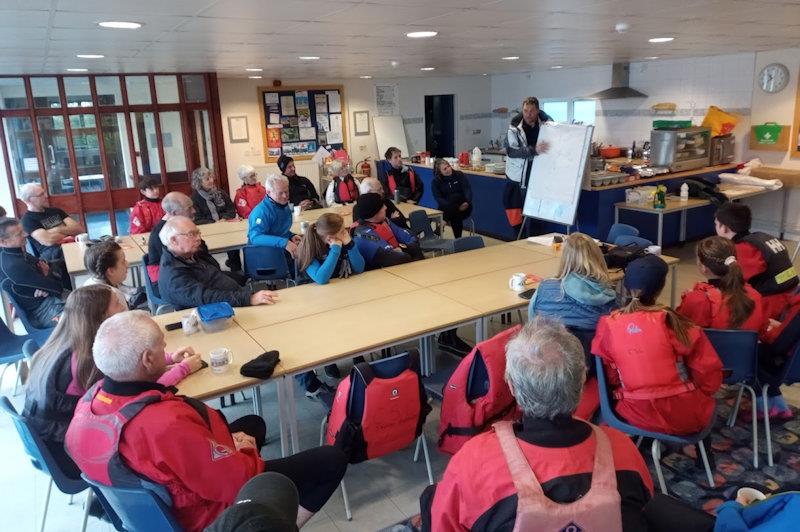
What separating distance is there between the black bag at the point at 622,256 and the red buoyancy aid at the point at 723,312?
0.89 m

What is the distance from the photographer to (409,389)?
2.63 m

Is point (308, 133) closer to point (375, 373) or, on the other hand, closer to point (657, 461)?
point (375, 373)

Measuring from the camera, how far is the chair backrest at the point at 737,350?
2814mm

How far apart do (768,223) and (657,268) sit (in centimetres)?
617

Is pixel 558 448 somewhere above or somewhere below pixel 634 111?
below

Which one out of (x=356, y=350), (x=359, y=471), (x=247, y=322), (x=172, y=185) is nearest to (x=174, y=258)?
(x=247, y=322)

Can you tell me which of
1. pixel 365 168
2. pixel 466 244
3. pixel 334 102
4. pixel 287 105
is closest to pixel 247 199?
pixel 466 244

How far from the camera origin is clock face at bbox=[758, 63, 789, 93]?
283 inches

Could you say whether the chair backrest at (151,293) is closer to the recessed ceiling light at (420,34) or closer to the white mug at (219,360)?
the white mug at (219,360)

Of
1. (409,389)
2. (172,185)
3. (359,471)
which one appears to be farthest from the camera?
(172,185)

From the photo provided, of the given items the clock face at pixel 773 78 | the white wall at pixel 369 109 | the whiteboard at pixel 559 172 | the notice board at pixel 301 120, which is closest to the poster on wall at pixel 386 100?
the white wall at pixel 369 109

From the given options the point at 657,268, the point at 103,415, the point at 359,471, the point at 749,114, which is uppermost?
the point at 749,114

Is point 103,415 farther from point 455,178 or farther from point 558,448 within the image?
point 455,178

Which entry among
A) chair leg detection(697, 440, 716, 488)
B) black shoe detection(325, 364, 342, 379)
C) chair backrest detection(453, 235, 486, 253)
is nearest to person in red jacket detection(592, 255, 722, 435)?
chair leg detection(697, 440, 716, 488)
